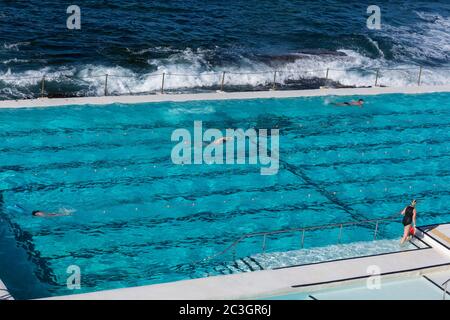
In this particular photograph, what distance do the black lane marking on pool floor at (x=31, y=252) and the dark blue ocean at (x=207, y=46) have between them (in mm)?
10474

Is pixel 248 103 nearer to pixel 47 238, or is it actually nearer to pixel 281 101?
pixel 281 101

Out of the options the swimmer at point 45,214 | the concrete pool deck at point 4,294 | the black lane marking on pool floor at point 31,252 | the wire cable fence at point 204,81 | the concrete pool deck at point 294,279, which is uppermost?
the wire cable fence at point 204,81

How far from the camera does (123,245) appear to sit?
1748 centimetres

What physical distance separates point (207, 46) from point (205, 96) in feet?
32.7

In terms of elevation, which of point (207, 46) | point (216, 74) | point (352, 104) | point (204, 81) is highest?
point (207, 46)

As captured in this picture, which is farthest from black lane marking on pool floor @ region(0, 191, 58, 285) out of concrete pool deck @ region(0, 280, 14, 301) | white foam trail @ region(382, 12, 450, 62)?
white foam trail @ region(382, 12, 450, 62)

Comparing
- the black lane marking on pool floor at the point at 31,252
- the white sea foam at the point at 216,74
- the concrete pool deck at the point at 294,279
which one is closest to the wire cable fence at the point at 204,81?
the white sea foam at the point at 216,74

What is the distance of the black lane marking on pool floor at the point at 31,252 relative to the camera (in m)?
16.2

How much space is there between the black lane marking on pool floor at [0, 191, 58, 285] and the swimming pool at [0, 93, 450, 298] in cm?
3

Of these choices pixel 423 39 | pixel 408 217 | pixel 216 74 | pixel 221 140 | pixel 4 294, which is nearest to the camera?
pixel 4 294

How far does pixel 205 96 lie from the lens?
25.5 meters

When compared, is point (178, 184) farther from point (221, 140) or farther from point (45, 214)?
point (45, 214)

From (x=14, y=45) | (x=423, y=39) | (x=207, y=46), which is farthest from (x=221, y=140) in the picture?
(x=423, y=39)

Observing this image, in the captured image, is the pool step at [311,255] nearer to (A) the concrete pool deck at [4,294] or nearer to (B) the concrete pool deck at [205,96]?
(A) the concrete pool deck at [4,294]
